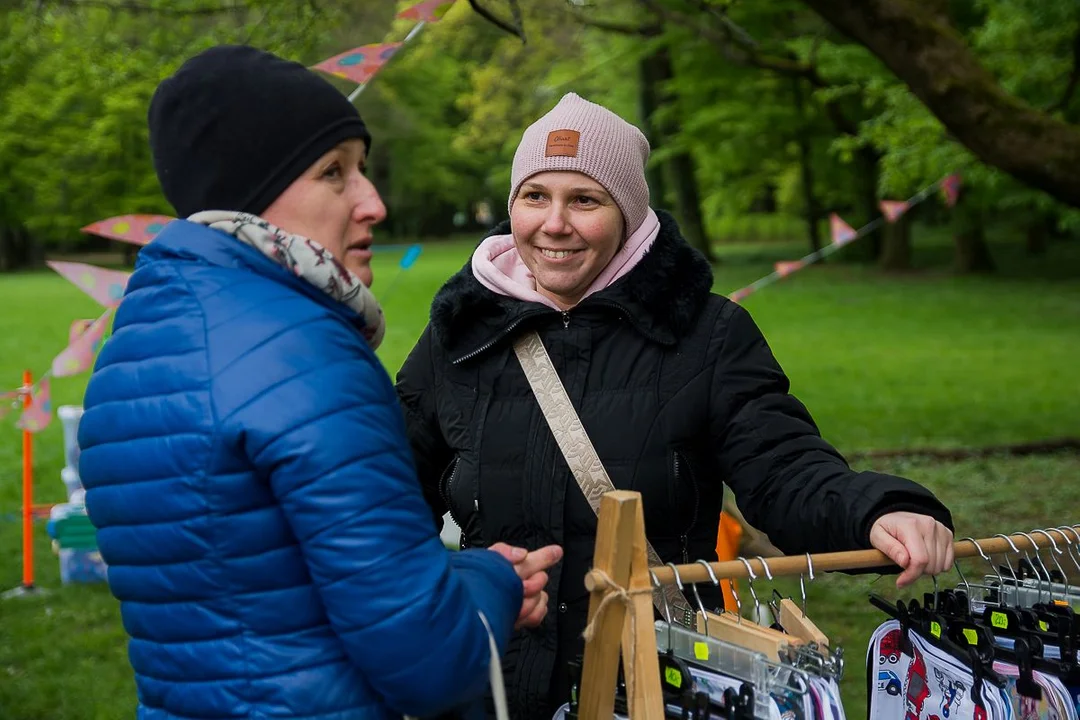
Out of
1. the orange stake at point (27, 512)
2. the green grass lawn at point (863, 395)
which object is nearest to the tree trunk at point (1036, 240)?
the green grass lawn at point (863, 395)

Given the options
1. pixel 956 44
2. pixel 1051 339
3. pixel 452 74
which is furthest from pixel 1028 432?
pixel 452 74

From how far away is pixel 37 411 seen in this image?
7148 millimetres

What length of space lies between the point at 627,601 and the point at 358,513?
56 cm

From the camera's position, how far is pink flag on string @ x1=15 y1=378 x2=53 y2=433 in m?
6.91

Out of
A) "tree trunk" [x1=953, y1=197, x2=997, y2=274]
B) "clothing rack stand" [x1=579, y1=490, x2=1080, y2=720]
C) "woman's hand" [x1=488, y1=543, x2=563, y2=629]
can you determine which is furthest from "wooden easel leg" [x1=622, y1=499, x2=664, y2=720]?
"tree trunk" [x1=953, y1=197, x2=997, y2=274]

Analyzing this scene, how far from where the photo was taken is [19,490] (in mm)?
10281

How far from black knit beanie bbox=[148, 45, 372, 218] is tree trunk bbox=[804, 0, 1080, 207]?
17.0ft

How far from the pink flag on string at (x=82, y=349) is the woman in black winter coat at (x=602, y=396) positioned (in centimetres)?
383

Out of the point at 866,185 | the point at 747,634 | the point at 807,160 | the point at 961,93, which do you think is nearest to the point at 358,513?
the point at 747,634

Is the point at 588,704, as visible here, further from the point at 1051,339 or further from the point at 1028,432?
the point at 1051,339

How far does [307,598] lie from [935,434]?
10.2 m

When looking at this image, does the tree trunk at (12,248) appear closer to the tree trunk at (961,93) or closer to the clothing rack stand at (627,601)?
the tree trunk at (961,93)

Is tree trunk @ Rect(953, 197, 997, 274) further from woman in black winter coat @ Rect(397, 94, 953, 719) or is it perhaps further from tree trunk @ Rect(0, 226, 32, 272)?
tree trunk @ Rect(0, 226, 32, 272)

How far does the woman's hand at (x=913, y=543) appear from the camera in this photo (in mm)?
2098
